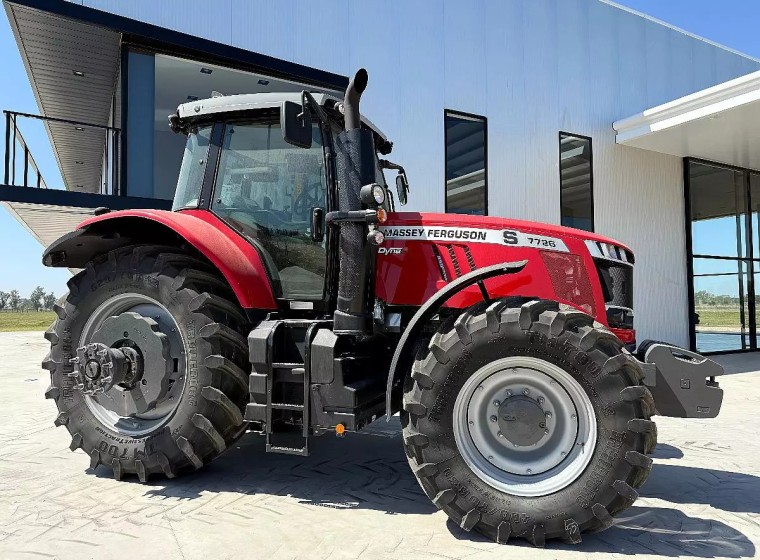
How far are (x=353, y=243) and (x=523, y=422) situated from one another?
140 centimetres

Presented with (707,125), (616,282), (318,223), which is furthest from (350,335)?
(707,125)

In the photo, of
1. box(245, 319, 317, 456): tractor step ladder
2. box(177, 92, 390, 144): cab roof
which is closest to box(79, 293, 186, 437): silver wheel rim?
box(245, 319, 317, 456): tractor step ladder

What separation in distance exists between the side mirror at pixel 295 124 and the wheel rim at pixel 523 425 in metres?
1.65

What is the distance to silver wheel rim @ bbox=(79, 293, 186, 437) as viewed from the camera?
11.9 ft

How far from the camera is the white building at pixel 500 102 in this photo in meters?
8.27

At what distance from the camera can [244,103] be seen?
3.70 m

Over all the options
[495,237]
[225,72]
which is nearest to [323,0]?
[225,72]

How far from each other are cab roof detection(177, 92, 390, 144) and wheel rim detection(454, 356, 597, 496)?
80.4 inches

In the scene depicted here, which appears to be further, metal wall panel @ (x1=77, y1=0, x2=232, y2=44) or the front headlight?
metal wall panel @ (x1=77, y1=0, x2=232, y2=44)

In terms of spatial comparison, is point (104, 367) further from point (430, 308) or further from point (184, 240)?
point (430, 308)

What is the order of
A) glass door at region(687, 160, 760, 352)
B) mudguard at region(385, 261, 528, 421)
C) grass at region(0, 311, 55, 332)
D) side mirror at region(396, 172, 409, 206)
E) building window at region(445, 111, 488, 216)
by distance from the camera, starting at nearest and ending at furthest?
mudguard at region(385, 261, 528, 421)
side mirror at region(396, 172, 409, 206)
building window at region(445, 111, 488, 216)
glass door at region(687, 160, 760, 352)
grass at region(0, 311, 55, 332)

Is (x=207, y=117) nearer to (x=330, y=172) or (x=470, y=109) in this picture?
(x=330, y=172)

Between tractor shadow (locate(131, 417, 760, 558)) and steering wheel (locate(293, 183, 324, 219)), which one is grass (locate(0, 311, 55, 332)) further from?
steering wheel (locate(293, 183, 324, 219))

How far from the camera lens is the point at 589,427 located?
2.74m
